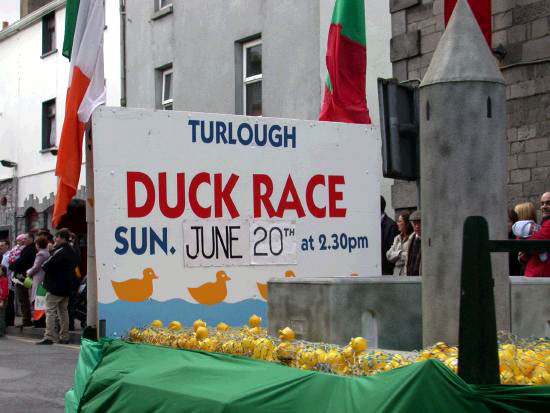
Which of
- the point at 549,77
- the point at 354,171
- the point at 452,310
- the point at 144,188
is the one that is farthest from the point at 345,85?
the point at 549,77

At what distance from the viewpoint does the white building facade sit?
2572cm

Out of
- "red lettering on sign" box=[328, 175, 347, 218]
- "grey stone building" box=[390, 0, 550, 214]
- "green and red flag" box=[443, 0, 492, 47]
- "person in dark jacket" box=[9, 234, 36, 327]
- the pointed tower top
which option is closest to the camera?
the pointed tower top

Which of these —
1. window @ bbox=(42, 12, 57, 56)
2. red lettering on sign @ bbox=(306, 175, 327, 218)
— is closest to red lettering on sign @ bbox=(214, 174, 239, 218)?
red lettering on sign @ bbox=(306, 175, 327, 218)

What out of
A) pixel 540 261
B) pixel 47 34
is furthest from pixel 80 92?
pixel 47 34

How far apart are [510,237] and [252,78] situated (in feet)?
31.3

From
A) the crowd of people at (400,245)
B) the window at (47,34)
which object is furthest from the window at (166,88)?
the crowd of people at (400,245)

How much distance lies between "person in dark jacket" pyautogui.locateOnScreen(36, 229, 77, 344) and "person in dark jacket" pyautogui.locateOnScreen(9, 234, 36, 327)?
288 cm

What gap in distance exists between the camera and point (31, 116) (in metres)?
27.1

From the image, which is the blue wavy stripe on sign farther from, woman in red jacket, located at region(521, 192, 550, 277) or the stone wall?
the stone wall

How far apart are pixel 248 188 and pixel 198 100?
14.2 m

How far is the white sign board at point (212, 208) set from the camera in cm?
522

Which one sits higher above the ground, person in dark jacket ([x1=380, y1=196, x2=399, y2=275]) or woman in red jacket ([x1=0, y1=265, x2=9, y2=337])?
person in dark jacket ([x1=380, y1=196, x2=399, y2=275])

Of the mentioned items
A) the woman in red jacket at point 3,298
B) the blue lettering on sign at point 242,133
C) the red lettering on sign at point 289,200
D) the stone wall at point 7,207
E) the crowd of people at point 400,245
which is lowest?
Answer: the woman in red jacket at point 3,298

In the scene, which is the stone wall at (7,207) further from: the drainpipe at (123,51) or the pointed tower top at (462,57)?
the pointed tower top at (462,57)
